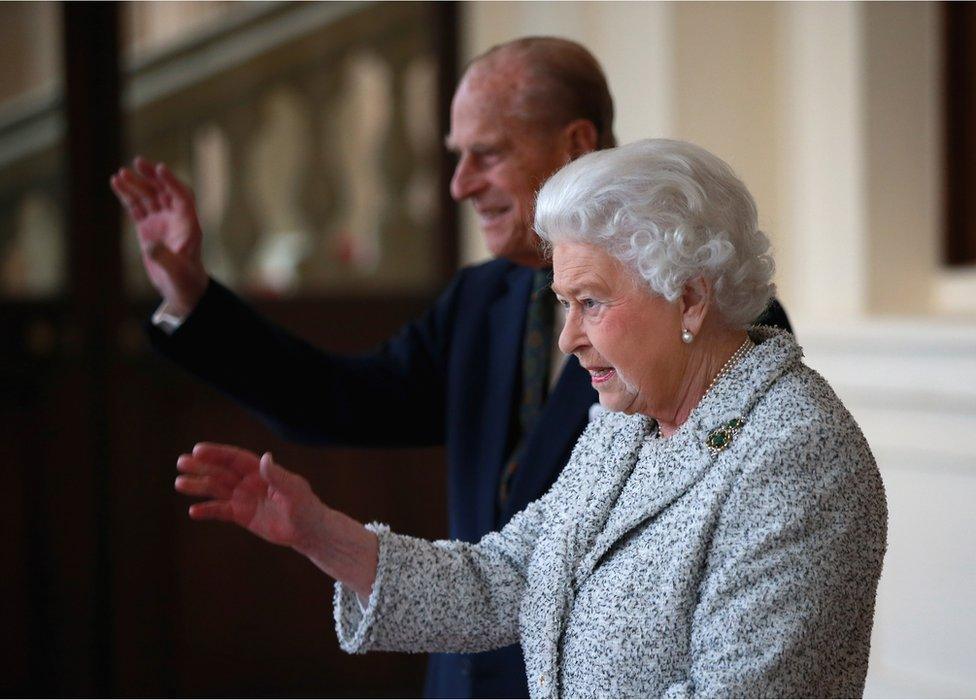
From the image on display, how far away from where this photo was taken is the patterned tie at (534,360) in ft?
6.64

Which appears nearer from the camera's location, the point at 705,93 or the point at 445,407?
the point at 445,407

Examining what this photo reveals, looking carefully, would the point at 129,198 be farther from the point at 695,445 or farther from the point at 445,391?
the point at 695,445

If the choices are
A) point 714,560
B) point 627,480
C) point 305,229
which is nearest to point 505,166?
point 627,480

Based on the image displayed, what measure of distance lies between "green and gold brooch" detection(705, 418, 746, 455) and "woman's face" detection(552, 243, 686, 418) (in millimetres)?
90

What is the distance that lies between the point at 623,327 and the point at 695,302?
9 cm

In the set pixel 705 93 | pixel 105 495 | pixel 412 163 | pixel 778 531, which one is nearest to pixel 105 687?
pixel 105 495

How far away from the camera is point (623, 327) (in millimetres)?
1507

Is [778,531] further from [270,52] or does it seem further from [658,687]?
[270,52]

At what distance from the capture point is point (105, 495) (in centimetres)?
389

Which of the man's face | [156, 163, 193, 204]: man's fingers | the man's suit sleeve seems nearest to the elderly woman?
the man's face

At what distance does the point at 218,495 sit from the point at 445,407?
0.84 metres

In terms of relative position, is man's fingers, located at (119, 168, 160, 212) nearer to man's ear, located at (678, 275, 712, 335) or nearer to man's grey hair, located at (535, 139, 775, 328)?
man's grey hair, located at (535, 139, 775, 328)

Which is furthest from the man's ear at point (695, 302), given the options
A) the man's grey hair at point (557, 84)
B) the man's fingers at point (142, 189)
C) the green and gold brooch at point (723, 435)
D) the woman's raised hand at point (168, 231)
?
the man's fingers at point (142, 189)

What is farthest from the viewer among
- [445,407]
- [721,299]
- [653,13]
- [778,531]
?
[653,13]
